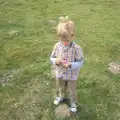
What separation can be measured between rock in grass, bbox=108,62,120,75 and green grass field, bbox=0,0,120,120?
103 millimetres

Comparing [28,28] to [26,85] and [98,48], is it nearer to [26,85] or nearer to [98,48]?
[98,48]

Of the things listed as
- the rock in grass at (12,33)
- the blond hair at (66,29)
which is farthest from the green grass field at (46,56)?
the blond hair at (66,29)

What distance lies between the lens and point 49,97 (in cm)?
444

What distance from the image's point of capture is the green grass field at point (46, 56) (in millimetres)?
4285

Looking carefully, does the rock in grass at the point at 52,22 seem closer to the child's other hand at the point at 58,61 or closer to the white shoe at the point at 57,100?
the white shoe at the point at 57,100

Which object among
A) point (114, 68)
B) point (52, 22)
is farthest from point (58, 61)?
point (52, 22)

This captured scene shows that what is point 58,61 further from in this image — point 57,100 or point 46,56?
point 46,56

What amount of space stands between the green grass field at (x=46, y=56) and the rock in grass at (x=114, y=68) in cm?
10

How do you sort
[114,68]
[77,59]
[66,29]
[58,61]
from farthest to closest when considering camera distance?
1. [114,68]
2. [77,59]
3. [58,61]
4. [66,29]

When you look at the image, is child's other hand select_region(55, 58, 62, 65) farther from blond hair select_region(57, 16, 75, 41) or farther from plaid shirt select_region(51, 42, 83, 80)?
blond hair select_region(57, 16, 75, 41)

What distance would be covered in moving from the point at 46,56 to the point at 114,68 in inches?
51.2

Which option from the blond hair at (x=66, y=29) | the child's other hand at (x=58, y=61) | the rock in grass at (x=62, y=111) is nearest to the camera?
the blond hair at (x=66, y=29)

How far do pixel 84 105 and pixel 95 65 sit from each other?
46.1 inches

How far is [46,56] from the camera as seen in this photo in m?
5.54
